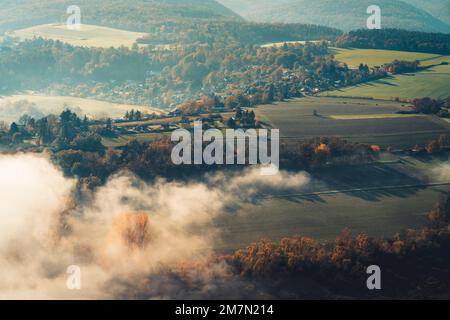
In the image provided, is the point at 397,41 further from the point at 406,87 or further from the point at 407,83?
the point at 406,87

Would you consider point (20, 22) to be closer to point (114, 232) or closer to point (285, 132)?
point (285, 132)

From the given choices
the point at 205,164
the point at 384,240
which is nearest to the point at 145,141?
the point at 205,164

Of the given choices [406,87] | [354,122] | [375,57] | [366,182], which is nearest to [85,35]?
[375,57]

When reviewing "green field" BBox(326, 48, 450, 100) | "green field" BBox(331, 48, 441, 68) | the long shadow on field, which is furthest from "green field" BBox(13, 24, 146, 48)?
the long shadow on field

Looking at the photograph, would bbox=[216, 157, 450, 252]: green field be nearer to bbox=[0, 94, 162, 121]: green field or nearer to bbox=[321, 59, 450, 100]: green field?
bbox=[321, 59, 450, 100]: green field

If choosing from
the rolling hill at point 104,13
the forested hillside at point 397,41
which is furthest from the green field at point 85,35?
the forested hillside at point 397,41

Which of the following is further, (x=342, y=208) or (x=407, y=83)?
(x=407, y=83)
